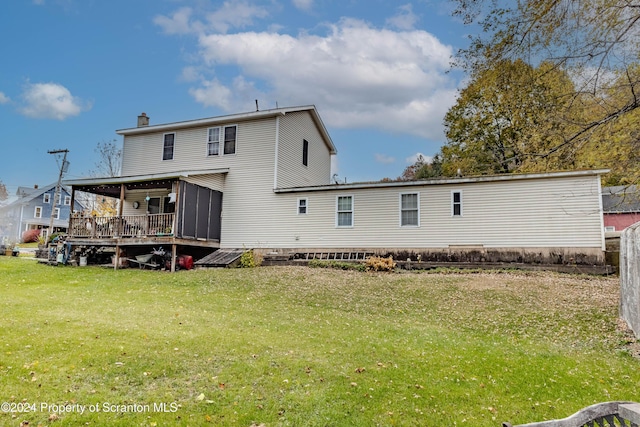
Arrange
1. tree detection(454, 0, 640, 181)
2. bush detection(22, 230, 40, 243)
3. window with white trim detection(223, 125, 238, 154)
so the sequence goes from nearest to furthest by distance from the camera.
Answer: tree detection(454, 0, 640, 181), window with white trim detection(223, 125, 238, 154), bush detection(22, 230, 40, 243)

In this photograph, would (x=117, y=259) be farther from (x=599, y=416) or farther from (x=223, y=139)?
(x=599, y=416)

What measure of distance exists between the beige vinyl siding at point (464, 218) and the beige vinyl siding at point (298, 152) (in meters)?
1.78

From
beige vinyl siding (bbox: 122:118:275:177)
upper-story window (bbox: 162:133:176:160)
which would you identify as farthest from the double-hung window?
upper-story window (bbox: 162:133:176:160)

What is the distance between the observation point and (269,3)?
12.6 m

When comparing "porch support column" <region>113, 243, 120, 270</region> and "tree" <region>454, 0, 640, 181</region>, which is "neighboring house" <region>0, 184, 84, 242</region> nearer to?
"porch support column" <region>113, 243, 120, 270</region>

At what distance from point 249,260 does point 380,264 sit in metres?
5.81

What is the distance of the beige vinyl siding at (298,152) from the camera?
19312 mm

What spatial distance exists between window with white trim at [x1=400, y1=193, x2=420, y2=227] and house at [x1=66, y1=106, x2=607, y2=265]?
43 millimetres

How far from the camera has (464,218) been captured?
15.6 meters

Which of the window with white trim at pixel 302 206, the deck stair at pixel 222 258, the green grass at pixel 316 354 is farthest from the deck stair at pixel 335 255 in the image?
the green grass at pixel 316 354

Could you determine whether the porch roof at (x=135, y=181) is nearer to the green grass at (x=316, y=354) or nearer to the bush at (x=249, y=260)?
the bush at (x=249, y=260)

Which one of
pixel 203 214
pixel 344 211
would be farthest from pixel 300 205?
pixel 203 214

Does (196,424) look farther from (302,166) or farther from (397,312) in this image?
(302,166)

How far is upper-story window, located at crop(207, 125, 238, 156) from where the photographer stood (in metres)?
Result: 19.9
